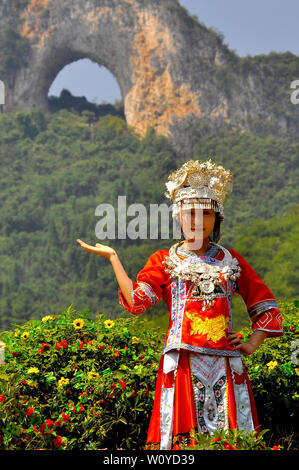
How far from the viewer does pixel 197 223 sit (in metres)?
3.00

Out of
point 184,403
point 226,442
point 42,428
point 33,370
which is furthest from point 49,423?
point 226,442

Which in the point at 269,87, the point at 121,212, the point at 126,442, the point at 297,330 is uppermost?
the point at 269,87

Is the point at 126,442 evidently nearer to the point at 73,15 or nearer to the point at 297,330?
the point at 297,330

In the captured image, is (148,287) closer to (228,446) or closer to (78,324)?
(228,446)

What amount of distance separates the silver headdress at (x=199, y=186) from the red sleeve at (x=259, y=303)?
347 mm

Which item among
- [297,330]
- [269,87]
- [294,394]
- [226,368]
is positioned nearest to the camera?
[226,368]

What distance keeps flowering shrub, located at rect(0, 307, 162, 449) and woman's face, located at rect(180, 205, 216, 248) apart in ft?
3.61

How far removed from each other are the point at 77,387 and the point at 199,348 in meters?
1.12

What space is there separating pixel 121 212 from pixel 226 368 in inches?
1466

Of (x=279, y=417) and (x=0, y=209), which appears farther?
(x=0, y=209)

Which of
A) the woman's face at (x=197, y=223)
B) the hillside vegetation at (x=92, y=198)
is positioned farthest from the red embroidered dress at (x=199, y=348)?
the hillside vegetation at (x=92, y=198)

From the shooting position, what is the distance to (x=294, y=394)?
3.83 metres

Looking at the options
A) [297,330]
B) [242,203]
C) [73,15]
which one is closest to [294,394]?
[297,330]

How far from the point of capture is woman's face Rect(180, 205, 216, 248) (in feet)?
9.86
